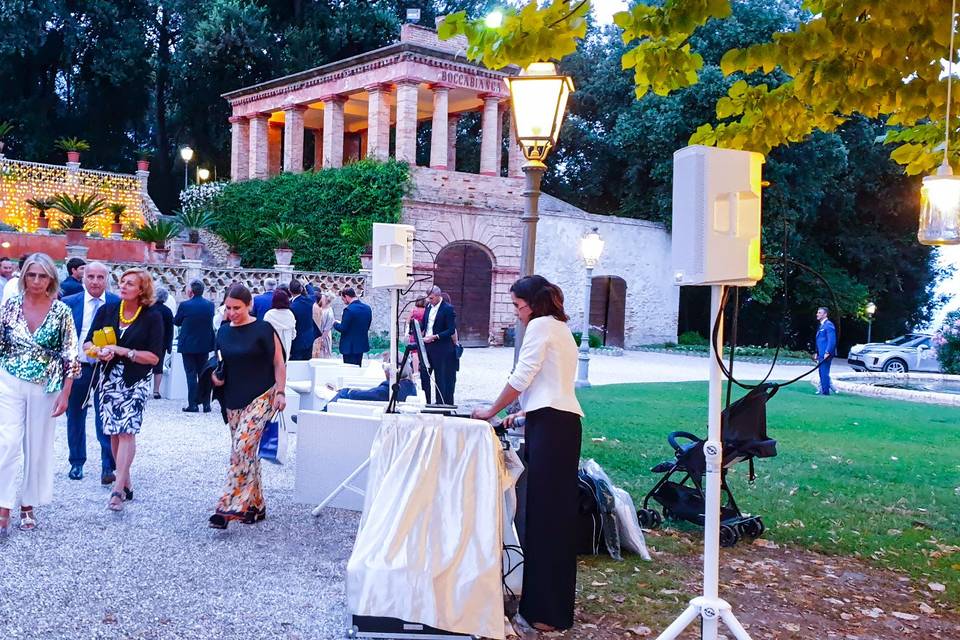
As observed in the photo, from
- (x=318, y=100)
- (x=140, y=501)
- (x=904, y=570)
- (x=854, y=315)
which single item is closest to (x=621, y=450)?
(x=904, y=570)

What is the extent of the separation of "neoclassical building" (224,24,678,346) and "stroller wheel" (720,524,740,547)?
17800 millimetres

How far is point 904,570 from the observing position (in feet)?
18.7

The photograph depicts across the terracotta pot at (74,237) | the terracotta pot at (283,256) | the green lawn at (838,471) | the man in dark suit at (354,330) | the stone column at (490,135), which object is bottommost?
the green lawn at (838,471)

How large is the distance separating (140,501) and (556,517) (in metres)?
3.63

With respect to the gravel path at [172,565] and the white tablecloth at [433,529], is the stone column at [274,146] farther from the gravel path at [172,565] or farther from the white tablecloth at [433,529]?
the white tablecloth at [433,529]

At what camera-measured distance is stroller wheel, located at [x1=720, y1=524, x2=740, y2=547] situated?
19.9 feet

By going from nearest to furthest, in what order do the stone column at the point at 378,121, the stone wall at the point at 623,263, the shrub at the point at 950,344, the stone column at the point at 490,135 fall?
the shrub at the point at 950,344, the stone column at the point at 378,121, the stone column at the point at 490,135, the stone wall at the point at 623,263

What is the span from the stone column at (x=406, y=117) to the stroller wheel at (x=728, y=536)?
1975 centimetres

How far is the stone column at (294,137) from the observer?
27.6m

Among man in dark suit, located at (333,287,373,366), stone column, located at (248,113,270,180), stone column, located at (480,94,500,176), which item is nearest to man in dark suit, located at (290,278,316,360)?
man in dark suit, located at (333,287,373,366)

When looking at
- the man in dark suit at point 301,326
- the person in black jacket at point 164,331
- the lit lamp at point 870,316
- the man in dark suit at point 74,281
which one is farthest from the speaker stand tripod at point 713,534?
the lit lamp at point 870,316

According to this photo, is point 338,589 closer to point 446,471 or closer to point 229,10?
point 446,471

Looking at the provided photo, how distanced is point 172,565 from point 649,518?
3.27m

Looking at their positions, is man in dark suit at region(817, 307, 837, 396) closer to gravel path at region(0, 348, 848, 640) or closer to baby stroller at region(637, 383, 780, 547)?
baby stroller at region(637, 383, 780, 547)
